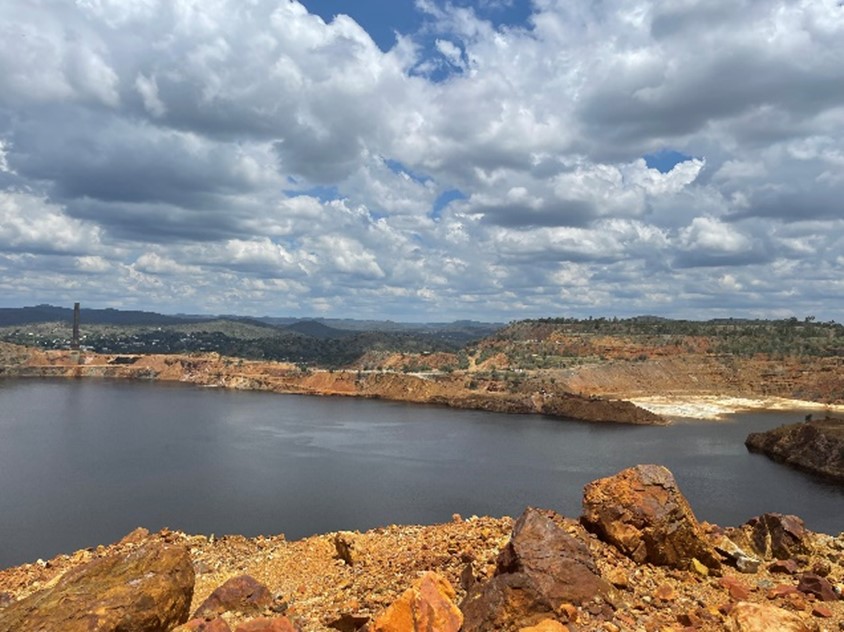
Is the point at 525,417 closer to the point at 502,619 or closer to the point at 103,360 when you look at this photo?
the point at 502,619

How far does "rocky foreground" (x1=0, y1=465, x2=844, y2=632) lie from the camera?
10750mm

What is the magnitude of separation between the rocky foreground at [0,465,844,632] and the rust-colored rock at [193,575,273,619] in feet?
0.09

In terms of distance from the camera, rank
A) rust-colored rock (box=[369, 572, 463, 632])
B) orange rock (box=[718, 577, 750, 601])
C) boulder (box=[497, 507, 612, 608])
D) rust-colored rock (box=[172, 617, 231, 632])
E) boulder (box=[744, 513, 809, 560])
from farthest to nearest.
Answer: boulder (box=[744, 513, 809, 560]), orange rock (box=[718, 577, 750, 601]), boulder (box=[497, 507, 612, 608]), rust-colored rock (box=[172, 617, 231, 632]), rust-colored rock (box=[369, 572, 463, 632])

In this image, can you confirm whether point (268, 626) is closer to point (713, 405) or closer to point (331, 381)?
point (713, 405)

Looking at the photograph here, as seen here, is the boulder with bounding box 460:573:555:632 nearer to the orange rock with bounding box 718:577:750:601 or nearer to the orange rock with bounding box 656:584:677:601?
the orange rock with bounding box 656:584:677:601

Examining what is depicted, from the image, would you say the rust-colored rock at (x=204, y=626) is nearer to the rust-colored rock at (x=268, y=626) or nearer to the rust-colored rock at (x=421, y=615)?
the rust-colored rock at (x=268, y=626)

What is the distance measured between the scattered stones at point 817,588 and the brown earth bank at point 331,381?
276 ft

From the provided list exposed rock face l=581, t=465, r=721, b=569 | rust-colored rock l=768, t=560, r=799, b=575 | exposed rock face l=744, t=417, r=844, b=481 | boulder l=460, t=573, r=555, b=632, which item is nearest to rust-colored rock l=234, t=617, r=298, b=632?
boulder l=460, t=573, r=555, b=632

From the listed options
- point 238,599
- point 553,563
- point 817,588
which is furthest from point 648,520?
point 238,599

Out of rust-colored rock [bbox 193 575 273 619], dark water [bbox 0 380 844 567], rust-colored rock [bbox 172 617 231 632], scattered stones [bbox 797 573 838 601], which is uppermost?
scattered stones [bbox 797 573 838 601]

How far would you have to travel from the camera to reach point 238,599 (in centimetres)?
1427

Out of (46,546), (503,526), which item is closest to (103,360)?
(46,546)

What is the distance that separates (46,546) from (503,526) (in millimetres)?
27901

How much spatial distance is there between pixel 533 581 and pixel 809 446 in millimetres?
66395
